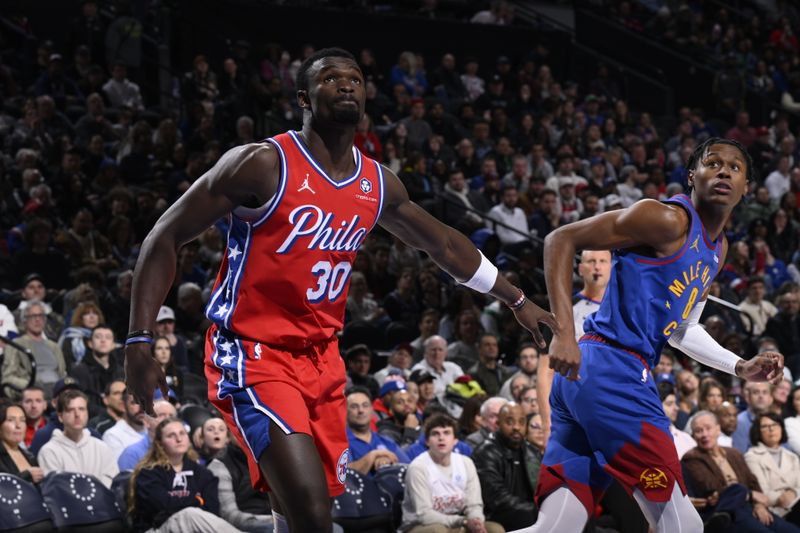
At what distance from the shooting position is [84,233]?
11.5 metres

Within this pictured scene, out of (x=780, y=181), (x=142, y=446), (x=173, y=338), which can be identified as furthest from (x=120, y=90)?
(x=780, y=181)

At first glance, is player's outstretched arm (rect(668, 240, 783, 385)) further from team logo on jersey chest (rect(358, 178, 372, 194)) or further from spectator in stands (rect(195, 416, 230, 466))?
spectator in stands (rect(195, 416, 230, 466))

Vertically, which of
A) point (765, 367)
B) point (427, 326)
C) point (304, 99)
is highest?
point (304, 99)

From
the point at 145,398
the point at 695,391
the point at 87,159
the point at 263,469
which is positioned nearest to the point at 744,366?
the point at 263,469

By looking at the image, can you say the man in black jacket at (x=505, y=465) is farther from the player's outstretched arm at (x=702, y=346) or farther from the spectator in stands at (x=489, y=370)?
the player's outstretched arm at (x=702, y=346)

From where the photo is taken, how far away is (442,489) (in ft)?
27.0

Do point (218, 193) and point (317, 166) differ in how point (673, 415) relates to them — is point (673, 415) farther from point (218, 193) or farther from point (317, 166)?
point (218, 193)

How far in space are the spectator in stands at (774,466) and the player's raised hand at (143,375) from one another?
22.4 feet

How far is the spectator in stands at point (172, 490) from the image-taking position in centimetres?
758

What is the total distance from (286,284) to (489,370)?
7.16 meters

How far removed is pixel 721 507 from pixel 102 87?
365 inches

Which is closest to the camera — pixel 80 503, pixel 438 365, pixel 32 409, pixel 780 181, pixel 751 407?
pixel 80 503

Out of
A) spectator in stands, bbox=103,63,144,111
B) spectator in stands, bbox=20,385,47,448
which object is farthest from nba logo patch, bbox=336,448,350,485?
spectator in stands, bbox=103,63,144,111

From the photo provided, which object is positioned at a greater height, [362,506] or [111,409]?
[111,409]
